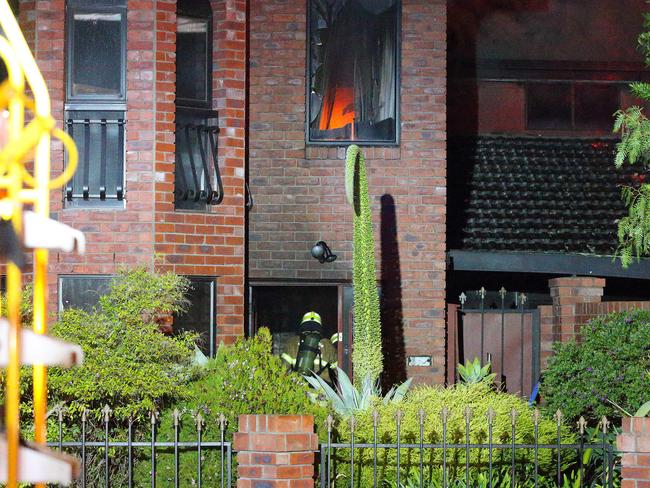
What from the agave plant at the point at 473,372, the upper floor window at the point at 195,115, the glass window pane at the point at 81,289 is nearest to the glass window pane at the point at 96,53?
the upper floor window at the point at 195,115

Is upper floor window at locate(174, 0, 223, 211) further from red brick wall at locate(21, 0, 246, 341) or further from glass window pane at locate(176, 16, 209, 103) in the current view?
red brick wall at locate(21, 0, 246, 341)

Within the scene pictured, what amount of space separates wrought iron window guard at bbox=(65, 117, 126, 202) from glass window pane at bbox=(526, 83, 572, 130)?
21.3ft

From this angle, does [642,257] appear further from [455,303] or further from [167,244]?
[167,244]

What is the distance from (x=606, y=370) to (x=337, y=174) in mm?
3634

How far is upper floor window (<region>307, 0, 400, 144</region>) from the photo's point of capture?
12875 mm

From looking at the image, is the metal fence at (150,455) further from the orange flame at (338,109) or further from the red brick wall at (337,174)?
the orange flame at (338,109)

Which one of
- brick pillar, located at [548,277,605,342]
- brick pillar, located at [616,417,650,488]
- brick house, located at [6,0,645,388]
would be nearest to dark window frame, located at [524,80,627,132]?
brick house, located at [6,0,645,388]

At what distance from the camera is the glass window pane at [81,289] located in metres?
11.4

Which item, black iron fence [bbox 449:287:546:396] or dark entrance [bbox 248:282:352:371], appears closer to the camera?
dark entrance [bbox 248:282:352:371]

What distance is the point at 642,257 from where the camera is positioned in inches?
499

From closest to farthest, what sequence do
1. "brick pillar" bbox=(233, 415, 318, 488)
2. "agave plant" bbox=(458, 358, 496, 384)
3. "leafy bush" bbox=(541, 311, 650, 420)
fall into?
"brick pillar" bbox=(233, 415, 318, 488) → "leafy bush" bbox=(541, 311, 650, 420) → "agave plant" bbox=(458, 358, 496, 384)

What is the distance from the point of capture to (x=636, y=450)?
7.67m

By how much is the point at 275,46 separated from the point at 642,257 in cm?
477

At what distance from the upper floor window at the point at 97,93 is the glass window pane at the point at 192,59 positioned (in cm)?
72
